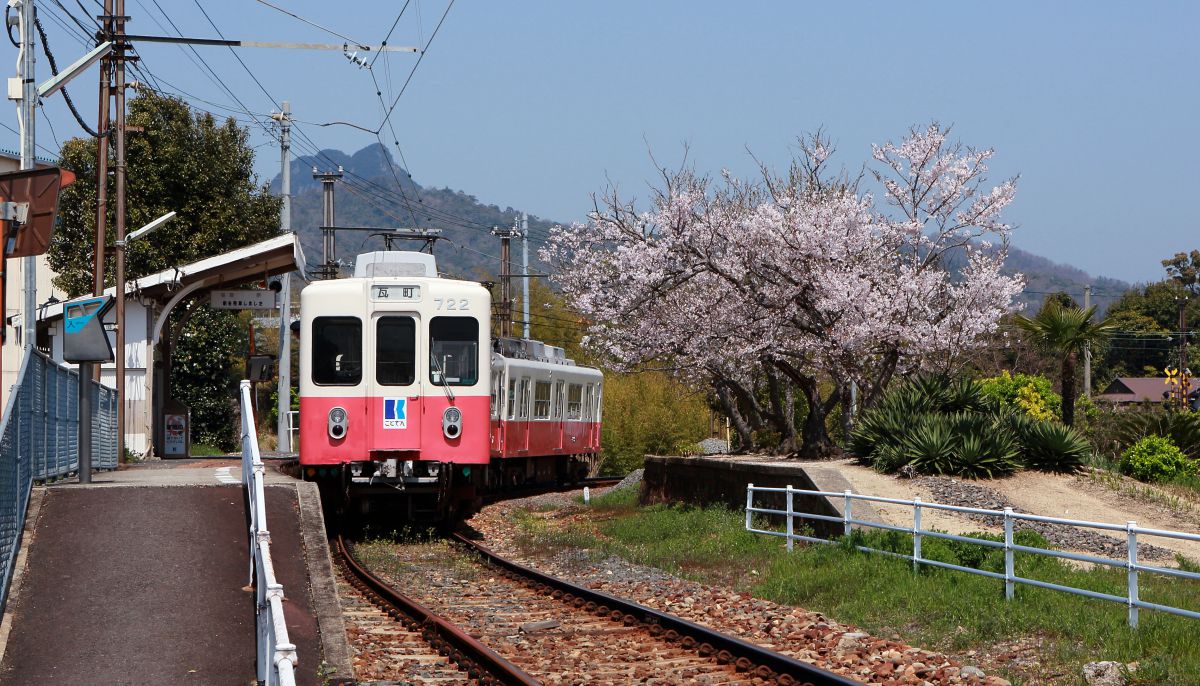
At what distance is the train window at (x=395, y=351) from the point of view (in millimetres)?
16875

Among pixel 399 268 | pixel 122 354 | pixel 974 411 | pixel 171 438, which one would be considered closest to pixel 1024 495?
pixel 974 411

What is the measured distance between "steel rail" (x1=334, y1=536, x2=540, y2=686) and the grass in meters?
3.20

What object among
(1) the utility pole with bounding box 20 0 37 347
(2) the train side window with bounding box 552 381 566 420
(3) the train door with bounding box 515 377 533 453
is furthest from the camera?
(2) the train side window with bounding box 552 381 566 420

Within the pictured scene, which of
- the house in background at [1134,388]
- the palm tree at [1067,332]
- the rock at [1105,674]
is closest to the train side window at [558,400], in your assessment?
the palm tree at [1067,332]

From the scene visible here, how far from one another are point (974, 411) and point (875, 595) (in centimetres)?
1048

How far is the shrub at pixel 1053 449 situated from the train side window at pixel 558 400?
1184cm

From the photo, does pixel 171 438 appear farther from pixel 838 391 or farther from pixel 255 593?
pixel 255 593

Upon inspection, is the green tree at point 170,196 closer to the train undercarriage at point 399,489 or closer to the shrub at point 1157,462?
the train undercarriage at point 399,489

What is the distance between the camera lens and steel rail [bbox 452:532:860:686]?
828 centimetres

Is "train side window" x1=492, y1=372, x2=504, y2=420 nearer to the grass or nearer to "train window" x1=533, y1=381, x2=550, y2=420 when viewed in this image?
"train window" x1=533, y1=381, x2=550, y2=420

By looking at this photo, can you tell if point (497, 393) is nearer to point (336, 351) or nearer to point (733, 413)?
point (336, 351)

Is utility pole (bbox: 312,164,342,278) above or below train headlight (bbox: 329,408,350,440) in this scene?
above

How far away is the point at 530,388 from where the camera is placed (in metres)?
26.5

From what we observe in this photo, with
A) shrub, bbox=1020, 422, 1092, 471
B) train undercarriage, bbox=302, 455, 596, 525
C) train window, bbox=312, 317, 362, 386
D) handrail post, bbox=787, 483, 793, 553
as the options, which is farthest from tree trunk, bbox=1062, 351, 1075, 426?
train window, bbox=312, 317, 362, 386
